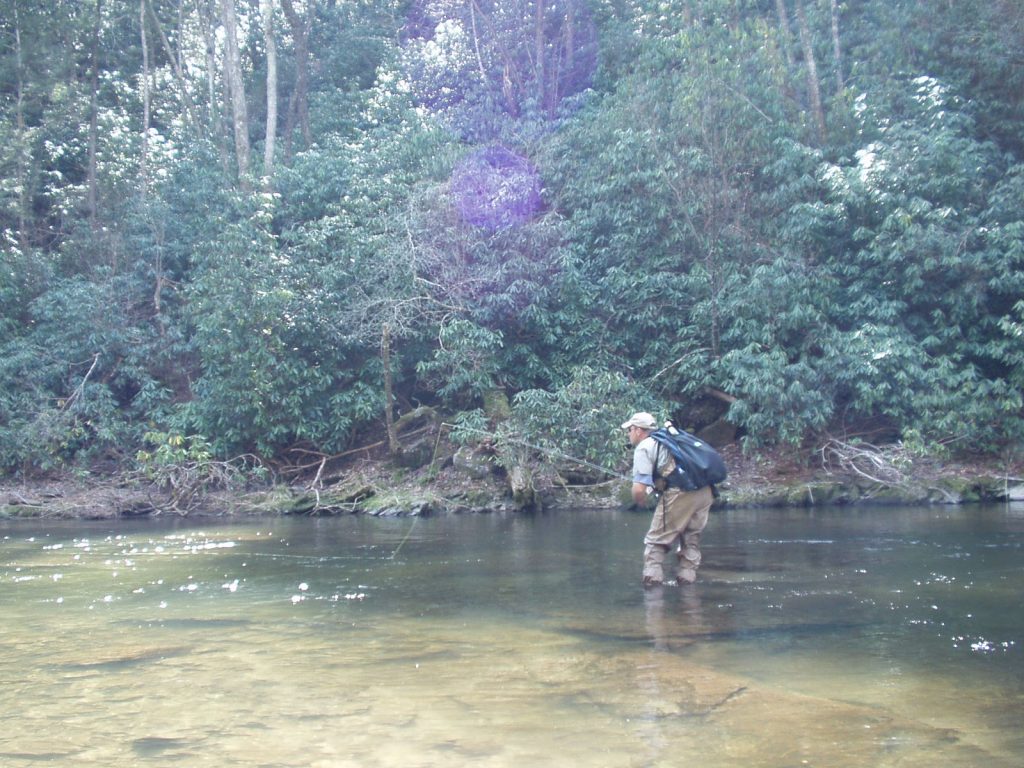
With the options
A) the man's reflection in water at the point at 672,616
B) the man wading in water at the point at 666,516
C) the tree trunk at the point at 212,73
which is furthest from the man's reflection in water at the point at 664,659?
the tree trunk at the point at 212,73

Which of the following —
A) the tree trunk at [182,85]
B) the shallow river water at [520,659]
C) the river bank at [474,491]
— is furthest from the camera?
the tree trunk at [182,85]

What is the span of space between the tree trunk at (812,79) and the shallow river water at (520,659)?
11798 millimetres

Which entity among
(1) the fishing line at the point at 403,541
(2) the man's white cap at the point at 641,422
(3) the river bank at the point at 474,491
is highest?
(2) the man's white cap at the point at 641,422

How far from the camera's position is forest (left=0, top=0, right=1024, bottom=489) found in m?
17.4

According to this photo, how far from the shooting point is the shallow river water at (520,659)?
432 centimetres

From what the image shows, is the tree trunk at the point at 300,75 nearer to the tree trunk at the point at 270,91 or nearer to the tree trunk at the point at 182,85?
the tree trunk at the point at 270,91

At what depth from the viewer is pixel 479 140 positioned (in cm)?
2248

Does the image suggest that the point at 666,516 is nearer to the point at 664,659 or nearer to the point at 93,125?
the point at 664,659

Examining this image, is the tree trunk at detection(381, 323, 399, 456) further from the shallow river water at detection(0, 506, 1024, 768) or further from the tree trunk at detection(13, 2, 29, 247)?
the tree trunk at detection(13, 2, 29, 247)

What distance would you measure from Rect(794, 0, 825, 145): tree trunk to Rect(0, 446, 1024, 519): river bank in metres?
7.03

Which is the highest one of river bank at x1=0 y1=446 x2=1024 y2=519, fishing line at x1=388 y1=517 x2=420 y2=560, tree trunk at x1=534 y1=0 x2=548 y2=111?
tree trunk at x1=534 y1=0 x2=548 y2=111

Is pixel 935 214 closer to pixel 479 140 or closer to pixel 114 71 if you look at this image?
pixel 479 140

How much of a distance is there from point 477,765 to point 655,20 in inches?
884

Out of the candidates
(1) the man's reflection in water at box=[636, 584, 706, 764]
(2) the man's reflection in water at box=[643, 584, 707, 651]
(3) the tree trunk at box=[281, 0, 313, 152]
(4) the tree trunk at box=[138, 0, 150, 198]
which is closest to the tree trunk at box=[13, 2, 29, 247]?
(4) the tree trunk at box=[138, 0, 150, 198]
